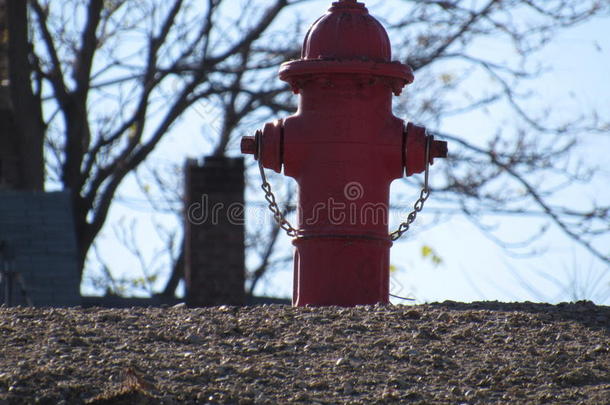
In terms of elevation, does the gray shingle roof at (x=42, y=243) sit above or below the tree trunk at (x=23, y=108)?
below

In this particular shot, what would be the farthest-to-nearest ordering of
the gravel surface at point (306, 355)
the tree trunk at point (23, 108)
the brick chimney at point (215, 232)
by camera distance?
the tree trunk at point (23, 108)
the brick chimney at point (215, 232)
the gravel surface at point (306, 355)

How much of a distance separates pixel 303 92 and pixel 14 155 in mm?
7793

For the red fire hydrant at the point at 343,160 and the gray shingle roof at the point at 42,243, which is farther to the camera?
the gray shingle roof at the point at 42,243

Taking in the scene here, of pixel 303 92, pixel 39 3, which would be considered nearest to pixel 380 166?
pixel 303 92

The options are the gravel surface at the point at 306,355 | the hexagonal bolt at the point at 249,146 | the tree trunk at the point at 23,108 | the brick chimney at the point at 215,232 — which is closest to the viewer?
the gravel surface at the point at 306,355

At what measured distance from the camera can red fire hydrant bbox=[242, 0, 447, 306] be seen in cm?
521

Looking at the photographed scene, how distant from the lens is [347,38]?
17.6 ft

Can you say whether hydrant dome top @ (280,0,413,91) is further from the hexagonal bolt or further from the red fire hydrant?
the hexagonal bolt

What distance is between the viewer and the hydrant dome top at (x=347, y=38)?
5355 millimetres

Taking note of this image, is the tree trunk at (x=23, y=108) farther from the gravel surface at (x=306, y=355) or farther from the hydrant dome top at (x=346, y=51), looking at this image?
the gravel surface at (x=306, y=355)

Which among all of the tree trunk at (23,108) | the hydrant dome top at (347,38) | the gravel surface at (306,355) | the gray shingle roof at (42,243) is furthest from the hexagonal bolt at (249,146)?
the tree trunk at (23,108)

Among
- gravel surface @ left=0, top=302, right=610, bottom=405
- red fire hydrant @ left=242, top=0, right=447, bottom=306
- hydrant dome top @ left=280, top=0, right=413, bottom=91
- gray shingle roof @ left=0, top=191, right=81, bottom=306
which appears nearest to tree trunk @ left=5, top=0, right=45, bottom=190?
gray shingle roof @ left=0, top=191, right=81, bottom=306

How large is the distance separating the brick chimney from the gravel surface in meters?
4.63

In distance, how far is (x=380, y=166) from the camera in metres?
5.27
